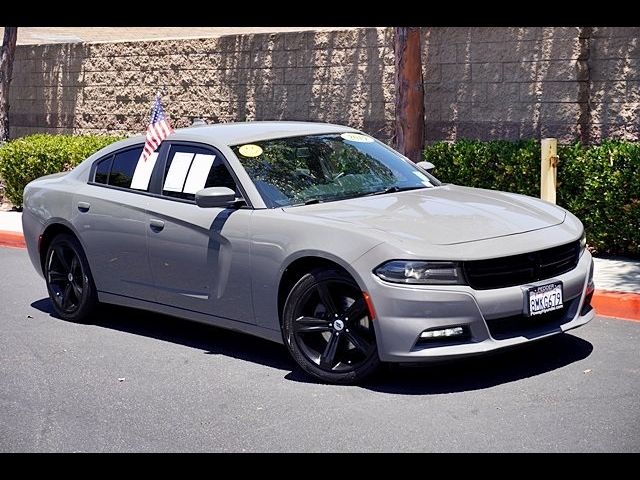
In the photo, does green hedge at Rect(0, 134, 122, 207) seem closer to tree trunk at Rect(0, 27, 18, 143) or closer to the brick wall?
tree trunk at Rect(0, 27, 18, 143)

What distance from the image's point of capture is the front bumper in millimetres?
6672

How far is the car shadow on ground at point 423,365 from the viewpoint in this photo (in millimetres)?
7094

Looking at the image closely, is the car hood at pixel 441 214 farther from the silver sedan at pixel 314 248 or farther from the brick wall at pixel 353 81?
the brick wall at pixel 353 81

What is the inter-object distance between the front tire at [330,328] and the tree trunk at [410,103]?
6.38 m

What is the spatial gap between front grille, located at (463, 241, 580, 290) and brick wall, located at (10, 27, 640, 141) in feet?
19.8

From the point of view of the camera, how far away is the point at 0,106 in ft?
60.7

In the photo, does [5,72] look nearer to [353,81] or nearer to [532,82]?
[353,81]

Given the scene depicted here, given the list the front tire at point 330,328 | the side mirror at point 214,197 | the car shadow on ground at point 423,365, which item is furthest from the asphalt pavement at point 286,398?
the side mirror at point 214,197

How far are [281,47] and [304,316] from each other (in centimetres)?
952

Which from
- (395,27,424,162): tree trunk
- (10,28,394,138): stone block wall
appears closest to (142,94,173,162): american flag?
(395,27,424,162): tree trunk

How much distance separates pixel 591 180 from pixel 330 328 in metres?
4.67

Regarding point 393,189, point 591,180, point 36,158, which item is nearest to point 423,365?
point 393,189

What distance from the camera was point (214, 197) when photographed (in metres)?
7.62

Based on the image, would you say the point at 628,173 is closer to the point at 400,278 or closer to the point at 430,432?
the point at 400,278
